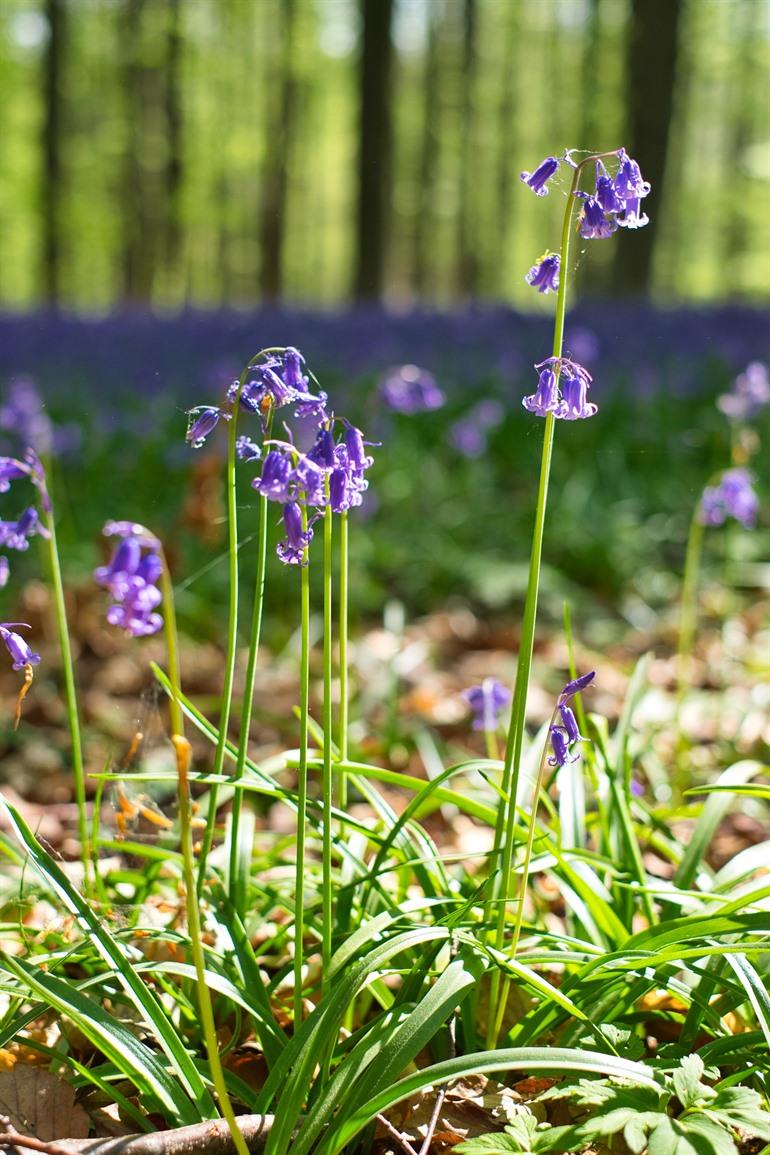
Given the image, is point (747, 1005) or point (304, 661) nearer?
point (304, 661)

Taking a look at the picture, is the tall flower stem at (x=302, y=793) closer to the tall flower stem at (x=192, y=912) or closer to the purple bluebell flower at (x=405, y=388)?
the tall flower stem at (x=192, y=912)

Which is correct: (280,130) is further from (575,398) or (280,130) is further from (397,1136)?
(397,1136)

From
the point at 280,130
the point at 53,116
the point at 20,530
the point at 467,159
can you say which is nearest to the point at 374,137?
the point at 53,116

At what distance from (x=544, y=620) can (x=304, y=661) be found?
3630mm

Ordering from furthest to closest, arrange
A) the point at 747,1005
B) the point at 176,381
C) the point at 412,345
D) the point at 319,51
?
1. the point at 319,51
2. the point at 412,345
3. the point at 176,381
4. the point at 747,1005

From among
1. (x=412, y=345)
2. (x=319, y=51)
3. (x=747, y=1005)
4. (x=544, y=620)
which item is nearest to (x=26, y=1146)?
(x=747, y=1005)

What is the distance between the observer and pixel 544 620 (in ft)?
16.3

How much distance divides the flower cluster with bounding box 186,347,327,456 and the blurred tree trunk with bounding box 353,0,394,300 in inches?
530

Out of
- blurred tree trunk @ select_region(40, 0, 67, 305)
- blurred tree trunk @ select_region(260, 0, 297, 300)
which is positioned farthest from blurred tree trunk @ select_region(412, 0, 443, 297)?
blurred tree trunk @ select_region(40, 0, 67, 305)

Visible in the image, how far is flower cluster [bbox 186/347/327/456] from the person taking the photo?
1420 millimetres

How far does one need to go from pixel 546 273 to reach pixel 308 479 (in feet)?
1.38

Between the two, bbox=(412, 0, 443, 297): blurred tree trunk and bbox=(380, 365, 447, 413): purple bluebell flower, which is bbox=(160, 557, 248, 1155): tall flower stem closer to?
bbox=(380, 365, 447, 413): purple bluebell flower

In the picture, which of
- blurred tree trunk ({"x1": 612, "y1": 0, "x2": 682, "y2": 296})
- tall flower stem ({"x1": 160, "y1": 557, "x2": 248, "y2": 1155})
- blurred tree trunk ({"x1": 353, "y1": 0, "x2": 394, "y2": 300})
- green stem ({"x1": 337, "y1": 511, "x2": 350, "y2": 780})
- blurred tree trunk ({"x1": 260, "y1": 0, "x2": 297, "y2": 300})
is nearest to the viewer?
tall flower stem ({"x1": 160, "y1": 557, "x2": 248, "y2": 1155})

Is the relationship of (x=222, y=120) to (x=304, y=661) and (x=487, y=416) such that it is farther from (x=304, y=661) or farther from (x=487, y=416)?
(x=304, y=661)
